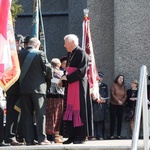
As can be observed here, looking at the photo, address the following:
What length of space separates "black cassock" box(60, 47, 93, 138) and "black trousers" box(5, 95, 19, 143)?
0.88m

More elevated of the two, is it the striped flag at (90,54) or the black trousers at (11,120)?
the striped flag at (90,54)

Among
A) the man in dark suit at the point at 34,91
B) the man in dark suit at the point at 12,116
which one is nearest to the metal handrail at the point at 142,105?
the man in dark suit at the point at 34,91

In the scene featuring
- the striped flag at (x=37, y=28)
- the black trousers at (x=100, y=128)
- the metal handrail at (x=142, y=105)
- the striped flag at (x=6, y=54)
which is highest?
the striped flag at (x=37, y=28)

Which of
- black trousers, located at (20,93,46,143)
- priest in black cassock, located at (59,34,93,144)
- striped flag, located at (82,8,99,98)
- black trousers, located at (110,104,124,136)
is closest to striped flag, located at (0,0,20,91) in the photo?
black trousers, located at (20,93,46,143)

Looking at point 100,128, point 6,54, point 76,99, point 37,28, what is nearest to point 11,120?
point 76,99

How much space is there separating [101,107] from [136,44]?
6.46 ft

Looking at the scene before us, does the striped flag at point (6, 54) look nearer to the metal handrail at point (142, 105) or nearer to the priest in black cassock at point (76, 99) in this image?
the priest in black cassock at point (76, 99)

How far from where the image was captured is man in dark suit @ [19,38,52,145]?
36.3 feet

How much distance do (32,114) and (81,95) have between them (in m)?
0.93

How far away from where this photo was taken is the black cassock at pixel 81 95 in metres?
11.1

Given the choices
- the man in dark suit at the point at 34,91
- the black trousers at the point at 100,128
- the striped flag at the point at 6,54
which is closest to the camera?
the striped flag at the point at 6,54

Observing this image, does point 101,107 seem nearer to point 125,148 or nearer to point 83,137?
point 83,137

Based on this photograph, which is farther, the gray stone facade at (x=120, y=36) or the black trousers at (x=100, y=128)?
the gray stone facade at (x=120, y=36)

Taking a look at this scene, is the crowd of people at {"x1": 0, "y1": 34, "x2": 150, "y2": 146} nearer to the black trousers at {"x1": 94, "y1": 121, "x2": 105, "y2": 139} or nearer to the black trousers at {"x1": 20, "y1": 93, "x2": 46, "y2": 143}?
the black trousers at {"x1": 20, "y1": 93, "x2": 46, "y2": 143}
